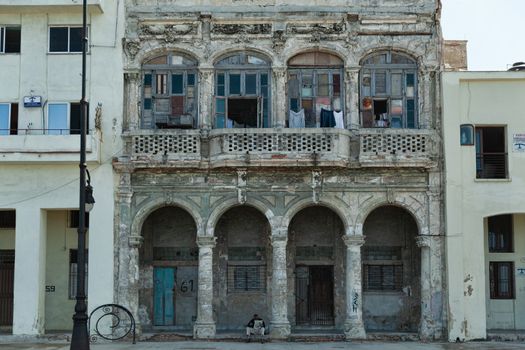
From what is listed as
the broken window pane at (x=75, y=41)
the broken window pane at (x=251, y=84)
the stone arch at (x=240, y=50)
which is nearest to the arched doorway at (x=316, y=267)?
the broken window pane at (x=251, y=84)

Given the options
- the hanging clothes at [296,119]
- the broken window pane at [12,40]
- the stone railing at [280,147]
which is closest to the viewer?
the stone railing at [280,147]

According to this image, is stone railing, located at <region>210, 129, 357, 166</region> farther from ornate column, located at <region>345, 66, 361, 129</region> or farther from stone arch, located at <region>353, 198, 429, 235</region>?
stone arch, located at <region>353, 198, 429, 235</region>

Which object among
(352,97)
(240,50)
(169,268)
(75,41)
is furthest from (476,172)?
(75,41)

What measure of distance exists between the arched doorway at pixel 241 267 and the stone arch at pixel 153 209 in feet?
5.96

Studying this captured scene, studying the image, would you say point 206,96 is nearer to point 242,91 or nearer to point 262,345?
point 242,91

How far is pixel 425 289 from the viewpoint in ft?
80.7

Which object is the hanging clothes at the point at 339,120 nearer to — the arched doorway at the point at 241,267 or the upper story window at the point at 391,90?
the upper story window at the point at 391,90

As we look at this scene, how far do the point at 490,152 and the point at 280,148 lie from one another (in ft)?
22.1

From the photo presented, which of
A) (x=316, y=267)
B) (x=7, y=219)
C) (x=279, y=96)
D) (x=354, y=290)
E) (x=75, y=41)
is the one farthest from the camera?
(x=7, y=219)

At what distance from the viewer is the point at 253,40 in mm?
25375

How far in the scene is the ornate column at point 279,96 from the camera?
82.1ft

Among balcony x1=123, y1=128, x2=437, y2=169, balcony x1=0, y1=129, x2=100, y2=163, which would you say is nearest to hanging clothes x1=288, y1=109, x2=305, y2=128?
balcony x1=123, y1=128, x2=437, y2=169

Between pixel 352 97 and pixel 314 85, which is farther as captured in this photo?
pixel 314 85

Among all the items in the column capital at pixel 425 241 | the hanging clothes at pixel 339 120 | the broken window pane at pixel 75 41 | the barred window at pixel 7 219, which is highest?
the broken window pane at pixel 75 41
